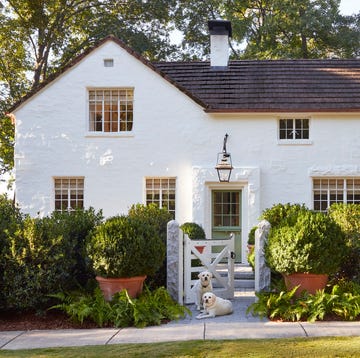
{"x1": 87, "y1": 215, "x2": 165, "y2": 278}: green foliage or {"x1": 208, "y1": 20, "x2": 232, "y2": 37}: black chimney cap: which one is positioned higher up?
{"x1": 208, "y1": 20, "x2": 232, "y2": 37}: black chimney cap

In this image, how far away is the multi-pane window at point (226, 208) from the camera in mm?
17172

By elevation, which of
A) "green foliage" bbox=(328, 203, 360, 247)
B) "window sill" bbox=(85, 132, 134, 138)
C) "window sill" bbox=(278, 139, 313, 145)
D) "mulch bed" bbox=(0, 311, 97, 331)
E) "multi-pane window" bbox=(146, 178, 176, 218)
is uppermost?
"window sill" bbox=(85, 132, 134, 138)

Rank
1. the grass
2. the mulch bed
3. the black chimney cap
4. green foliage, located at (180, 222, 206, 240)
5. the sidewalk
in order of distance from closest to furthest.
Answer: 1. the grass
2. the sidewalk
3. the mulch bed
4. green foliage, located at (180, 222, 206, 240)
5. the black chimney cap

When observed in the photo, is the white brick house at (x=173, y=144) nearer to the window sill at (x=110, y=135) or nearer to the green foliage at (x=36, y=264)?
the window sill at (x=110, y=135)

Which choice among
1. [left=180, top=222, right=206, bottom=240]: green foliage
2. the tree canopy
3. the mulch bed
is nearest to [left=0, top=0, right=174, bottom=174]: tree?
the tree canopy

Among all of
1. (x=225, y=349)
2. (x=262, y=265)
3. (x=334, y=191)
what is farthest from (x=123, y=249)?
(x=334, y=191)

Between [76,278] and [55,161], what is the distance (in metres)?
6.90

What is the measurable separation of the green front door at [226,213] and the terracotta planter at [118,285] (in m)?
6.96

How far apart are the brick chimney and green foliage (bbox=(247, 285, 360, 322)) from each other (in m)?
11.1

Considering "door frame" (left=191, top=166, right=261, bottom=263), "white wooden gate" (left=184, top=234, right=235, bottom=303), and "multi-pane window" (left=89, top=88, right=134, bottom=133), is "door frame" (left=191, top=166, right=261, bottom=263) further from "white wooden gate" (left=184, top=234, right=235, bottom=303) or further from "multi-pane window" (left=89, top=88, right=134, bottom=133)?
"white wooden gate" (left=184, top=234, right=235, bottom=303)

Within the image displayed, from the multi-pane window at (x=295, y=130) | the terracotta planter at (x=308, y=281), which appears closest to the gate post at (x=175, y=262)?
the terracotta planter at (x=308, y=281)

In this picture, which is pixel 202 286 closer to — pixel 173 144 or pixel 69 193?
pixel 173 144

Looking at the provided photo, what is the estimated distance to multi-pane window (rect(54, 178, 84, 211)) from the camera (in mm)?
17422

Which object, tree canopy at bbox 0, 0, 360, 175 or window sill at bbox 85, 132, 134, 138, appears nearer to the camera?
window sill at bbox 85, 132, 134, 138
